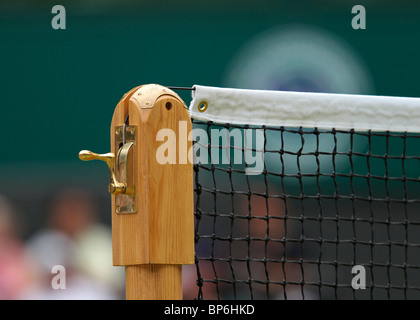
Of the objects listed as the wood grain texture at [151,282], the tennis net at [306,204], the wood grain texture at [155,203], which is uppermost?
the tennis net at [306,204]

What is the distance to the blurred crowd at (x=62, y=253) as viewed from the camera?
505 cm

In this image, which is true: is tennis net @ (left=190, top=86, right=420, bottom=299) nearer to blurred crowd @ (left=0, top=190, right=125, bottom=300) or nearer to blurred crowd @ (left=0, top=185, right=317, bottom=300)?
blurred crowd @ (left=0, top=185, right=317, bottom=300)

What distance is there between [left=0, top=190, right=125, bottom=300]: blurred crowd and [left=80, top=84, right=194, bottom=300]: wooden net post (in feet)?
11.9

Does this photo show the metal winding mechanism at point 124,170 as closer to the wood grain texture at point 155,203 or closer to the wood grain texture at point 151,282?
the wood grain texture at point 155,203

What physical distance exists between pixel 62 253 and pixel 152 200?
13.0 feet

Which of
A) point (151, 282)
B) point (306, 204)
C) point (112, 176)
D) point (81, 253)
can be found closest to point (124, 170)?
point (112, 176)

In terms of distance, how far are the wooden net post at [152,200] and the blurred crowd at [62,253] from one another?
3612 mm

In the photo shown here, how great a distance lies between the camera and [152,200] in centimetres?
143

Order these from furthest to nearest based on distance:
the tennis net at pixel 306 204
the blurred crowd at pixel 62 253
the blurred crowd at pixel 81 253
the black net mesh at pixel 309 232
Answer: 1. the blurred crowd at pixel 62 253
2. the blurred crowd at pixel 81 253
3. the black net mesh at pixel 309 232
4. the tennis net at pixel 306 204

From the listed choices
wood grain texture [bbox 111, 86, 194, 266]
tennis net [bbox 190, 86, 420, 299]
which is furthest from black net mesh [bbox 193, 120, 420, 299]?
wood grain texture [bbox 111, 86, 194, 266]

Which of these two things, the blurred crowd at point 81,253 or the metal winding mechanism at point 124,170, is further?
the blurred crowd at point 81,253

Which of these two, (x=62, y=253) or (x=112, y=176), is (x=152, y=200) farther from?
(x=62, y=253)

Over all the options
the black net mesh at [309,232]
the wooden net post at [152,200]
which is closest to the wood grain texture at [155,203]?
the wooden net post at [152,200]
